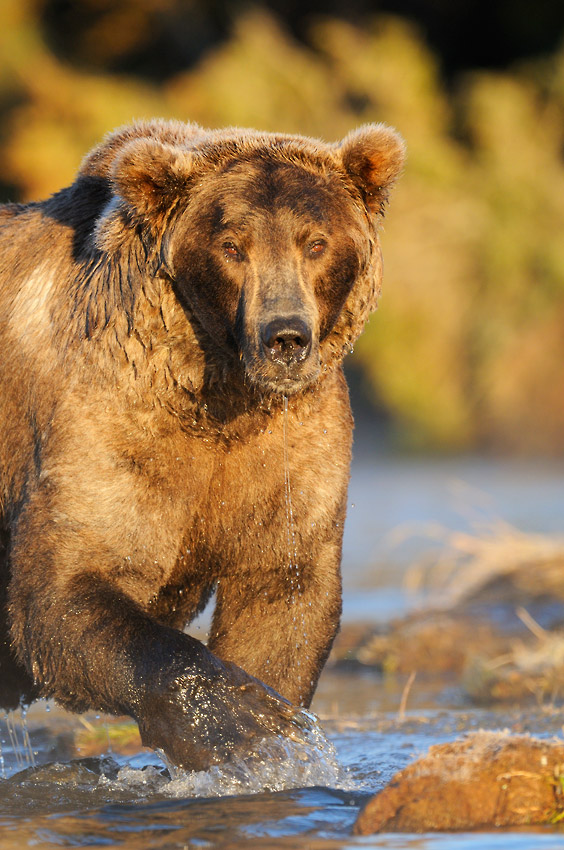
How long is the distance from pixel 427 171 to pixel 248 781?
635 inches

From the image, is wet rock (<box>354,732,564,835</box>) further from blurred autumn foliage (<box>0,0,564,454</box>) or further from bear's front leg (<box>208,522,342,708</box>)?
blurred autumn foliage (<box>0,0,564,454</box>)

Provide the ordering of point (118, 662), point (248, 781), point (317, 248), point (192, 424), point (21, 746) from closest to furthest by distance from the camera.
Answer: point (248, 781)
point (118, 662)
point (317, 248)
point (192, 424)
point (21, 746)

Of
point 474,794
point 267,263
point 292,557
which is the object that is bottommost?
point 474,794

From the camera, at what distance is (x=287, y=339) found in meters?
4.19

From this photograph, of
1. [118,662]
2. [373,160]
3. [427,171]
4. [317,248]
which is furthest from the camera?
[427,171]

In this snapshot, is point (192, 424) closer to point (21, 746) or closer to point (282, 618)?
point (282, 618)

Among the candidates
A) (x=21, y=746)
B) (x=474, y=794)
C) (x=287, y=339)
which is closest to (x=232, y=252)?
(x=287, y=339)

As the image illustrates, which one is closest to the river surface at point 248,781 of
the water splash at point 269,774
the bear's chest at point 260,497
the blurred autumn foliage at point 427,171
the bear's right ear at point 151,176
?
the water splash at point 269,774

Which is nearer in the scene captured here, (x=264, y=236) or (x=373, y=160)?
(x=264, y=236)

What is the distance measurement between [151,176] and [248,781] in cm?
183

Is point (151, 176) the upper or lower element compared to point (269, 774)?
upper

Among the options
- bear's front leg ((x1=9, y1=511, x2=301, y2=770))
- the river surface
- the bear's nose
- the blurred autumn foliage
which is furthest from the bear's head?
the blurred autumn foliage

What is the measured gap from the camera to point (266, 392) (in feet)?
14.7

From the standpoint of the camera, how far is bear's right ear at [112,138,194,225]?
14.4 feet
